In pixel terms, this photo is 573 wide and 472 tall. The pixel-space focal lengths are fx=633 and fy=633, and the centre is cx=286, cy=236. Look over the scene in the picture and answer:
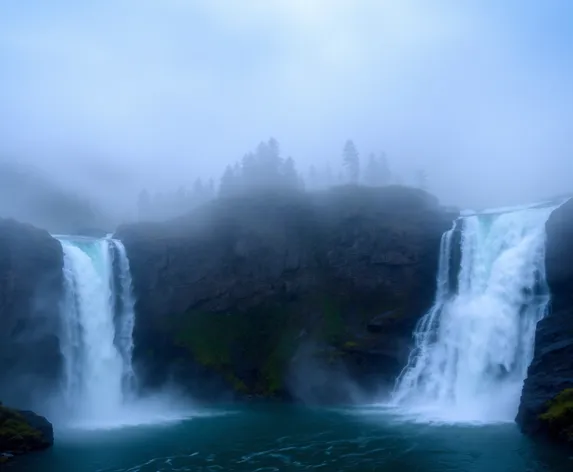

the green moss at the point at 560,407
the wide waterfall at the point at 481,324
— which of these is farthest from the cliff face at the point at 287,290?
the green moss at the point at 560,407

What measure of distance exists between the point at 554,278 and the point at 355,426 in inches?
716

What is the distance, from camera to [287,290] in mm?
63031

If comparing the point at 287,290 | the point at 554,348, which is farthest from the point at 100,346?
the point at 554,348

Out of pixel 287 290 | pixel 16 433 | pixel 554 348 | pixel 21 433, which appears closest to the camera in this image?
pixel 16 433

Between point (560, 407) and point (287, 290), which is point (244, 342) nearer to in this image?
point (287, 290)

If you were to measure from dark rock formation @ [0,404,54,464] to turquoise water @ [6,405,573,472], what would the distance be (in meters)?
0.93

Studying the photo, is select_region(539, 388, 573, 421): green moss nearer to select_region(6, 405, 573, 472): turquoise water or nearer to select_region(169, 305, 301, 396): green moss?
select_region(6, 405, 573, 472): turquoise water

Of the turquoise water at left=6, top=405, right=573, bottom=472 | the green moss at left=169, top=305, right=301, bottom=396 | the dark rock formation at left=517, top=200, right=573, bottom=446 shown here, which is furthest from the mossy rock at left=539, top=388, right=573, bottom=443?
the green moss at left=169, top=305, right=301, bottom=396

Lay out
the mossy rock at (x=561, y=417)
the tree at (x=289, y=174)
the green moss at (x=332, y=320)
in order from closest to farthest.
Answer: the mossy rock at (x=561, y=417) < the green moss at (x=332, y=320) < the tree at (x=289, y=174)

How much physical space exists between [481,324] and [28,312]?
3435cm

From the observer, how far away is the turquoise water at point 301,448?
29.6 metres

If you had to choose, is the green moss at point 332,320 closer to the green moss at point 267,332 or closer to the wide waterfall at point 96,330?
the green moss at point 267,332

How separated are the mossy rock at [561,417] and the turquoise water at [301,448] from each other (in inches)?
59.0

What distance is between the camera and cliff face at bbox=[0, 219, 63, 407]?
4594 centimetres
